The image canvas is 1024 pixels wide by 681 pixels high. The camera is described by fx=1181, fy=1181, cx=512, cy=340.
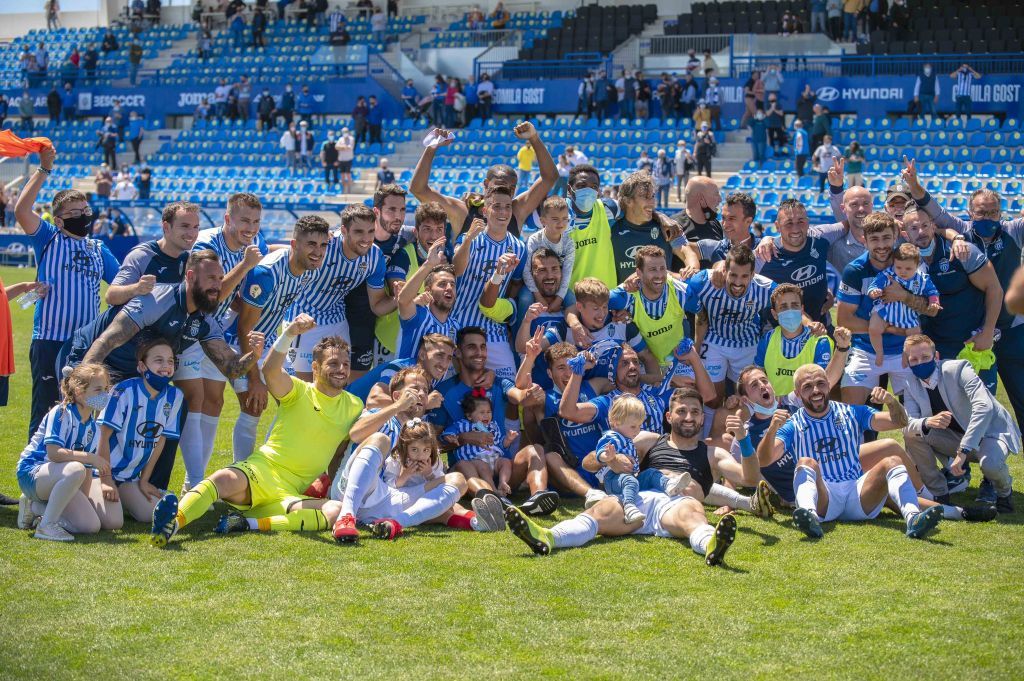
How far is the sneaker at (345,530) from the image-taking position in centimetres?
619

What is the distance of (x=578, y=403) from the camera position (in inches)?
287

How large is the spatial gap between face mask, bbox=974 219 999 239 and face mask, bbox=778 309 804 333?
171 centimetres

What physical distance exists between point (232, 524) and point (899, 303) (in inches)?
175

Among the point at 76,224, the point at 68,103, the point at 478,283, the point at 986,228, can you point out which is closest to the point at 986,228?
the point at 986,228

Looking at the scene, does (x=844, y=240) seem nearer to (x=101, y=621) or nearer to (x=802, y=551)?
(x=802, y=551)

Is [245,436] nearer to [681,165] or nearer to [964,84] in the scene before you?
[681,165]

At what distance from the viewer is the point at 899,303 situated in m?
7.75

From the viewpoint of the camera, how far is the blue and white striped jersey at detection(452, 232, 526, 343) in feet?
26.0

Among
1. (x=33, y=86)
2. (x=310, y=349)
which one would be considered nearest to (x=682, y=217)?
(x=310, y=349)

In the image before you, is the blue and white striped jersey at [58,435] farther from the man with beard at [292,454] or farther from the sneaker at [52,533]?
the man with beard at [292,454]

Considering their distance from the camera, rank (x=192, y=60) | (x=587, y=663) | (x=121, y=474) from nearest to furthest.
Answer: (x=587, y=663) → (x=121, y=474) → (x=192, y=60)

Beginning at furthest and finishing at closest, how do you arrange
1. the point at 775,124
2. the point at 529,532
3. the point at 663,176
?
the point at 775,124
the point at 663,176
the point at 529,532

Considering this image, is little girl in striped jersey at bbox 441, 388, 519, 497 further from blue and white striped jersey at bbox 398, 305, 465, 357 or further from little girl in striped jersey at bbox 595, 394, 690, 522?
little girl in striped jersey at bbox 595, 394, 690, 522

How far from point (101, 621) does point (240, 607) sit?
0.57 m
